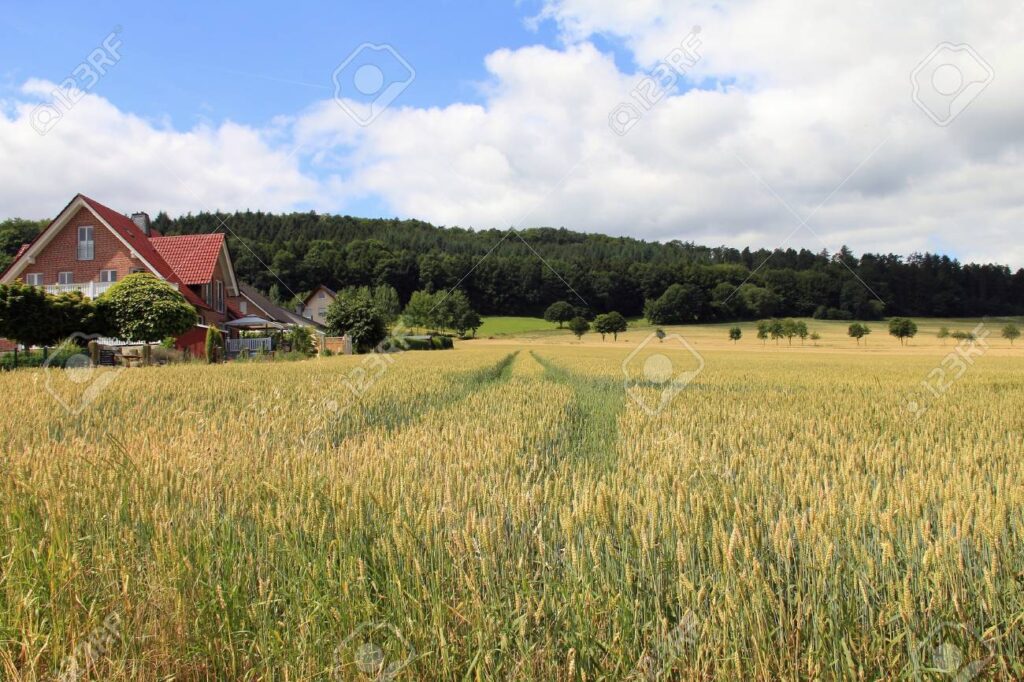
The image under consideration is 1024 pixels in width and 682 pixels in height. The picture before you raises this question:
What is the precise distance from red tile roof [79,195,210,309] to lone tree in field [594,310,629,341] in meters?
56.6

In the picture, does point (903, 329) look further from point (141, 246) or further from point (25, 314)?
point (25, 314)

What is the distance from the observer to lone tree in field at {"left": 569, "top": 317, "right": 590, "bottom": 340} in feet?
290

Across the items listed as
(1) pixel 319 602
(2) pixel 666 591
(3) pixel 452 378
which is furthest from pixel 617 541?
(3) pixel 452 378

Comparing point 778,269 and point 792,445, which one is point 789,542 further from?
point 778,269

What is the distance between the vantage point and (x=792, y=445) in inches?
191

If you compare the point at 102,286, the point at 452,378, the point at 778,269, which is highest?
the point at 778,269

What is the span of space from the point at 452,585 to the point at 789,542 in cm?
122

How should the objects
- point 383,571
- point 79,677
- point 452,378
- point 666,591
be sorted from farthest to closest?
point 452,378 → point 383,571 → point 666,591 → point 79,677

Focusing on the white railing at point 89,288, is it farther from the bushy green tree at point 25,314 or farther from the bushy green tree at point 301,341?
the bushy green tree at point 25,314

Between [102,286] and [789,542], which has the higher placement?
[102,286]

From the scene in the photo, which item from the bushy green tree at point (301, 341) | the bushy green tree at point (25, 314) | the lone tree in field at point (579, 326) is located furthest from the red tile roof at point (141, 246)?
the lone tree in field at point (579, 326)

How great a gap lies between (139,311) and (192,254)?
15.0 meters

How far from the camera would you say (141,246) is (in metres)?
36.1

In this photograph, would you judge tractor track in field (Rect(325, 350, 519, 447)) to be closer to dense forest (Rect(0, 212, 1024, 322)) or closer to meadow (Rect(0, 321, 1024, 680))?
meadow (Rect(0, 321, 1024, 680))
